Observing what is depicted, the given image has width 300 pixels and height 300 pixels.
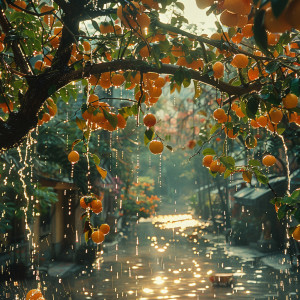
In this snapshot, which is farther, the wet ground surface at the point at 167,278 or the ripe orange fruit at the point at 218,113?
the wet ground surface at the point at 167,278

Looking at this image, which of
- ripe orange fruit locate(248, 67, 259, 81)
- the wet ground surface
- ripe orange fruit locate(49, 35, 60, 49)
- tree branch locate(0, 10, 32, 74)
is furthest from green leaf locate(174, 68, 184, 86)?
the wet ground surface

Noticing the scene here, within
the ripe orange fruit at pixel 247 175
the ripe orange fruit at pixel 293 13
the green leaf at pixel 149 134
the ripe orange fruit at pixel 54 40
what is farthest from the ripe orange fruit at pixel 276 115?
the ripe orange fruit at pixel 54 40

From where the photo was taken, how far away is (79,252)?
47.0 feet

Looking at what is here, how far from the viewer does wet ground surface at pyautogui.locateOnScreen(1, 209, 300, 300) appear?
32.7ft

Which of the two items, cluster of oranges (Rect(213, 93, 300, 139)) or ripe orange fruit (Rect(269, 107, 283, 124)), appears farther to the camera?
ripe orange fruit (Rect(269, 107, 283, 124))

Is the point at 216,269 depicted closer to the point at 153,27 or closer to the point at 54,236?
the point at 54,236

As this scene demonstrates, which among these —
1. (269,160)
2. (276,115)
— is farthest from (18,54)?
(269,160)

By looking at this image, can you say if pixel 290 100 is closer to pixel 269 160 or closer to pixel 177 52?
pixel 269 160

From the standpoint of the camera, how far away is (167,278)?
39.8 feet

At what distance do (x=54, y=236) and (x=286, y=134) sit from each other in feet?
31.6

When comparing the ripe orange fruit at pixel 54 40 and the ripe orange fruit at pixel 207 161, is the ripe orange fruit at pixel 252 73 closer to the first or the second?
the ripe orange fruit at pixel 207 161

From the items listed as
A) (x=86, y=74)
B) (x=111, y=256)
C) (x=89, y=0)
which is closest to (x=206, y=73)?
(x=86, y=74)

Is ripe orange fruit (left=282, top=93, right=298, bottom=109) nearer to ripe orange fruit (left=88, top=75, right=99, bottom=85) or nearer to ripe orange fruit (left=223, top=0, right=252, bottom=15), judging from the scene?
ripe orange fruit (left=223, top=0, right=252, bottom=15)

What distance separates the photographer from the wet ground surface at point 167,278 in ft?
32.7
